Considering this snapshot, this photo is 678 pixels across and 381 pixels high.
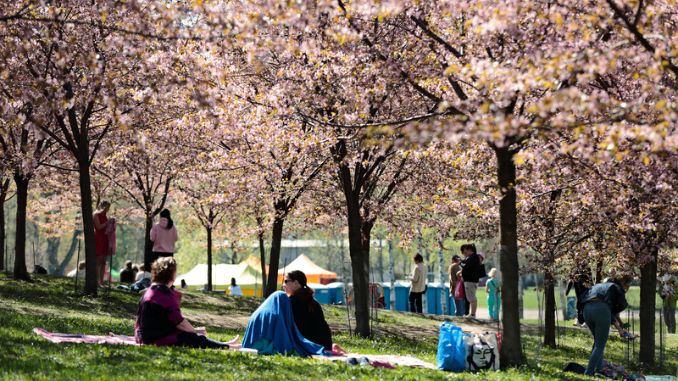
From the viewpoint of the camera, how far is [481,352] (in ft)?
42.9

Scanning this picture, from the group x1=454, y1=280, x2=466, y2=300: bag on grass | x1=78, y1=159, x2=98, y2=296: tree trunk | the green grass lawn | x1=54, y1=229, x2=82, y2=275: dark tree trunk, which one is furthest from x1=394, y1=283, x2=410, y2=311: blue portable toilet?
x1=78, y1=159, x2=98, y2=296: tree trunk

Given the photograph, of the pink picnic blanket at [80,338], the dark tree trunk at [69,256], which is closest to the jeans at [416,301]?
the pink picnic blanket at [80,338]

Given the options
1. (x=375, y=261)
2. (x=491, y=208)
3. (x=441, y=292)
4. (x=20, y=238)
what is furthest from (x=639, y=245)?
(x=375, y=261)

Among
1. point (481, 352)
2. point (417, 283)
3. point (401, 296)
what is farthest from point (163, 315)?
point (401, 296)

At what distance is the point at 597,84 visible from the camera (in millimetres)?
16172

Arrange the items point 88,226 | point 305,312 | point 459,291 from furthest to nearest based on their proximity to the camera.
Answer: point 459,291 < point 88,226 < point 305,312

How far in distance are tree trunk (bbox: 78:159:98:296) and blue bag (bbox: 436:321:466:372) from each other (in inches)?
382

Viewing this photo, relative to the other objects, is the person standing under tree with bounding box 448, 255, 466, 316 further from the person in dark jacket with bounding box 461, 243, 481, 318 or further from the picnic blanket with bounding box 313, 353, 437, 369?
the picnic blanket with bounding box 313, 353, 437, 369

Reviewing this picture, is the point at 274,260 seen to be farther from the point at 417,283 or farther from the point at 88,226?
the point at 417,283

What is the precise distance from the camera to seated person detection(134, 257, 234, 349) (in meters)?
11.6

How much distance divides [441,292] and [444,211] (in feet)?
80.5

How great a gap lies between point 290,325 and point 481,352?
267 centimetres

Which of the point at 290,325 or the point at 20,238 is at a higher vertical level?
the point at 20,238

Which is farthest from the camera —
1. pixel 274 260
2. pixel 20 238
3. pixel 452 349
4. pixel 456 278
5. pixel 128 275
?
pixel 128 275
